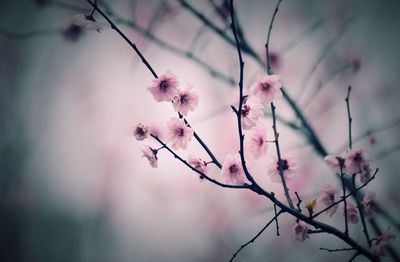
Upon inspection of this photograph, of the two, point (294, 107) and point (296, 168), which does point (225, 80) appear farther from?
point (296, 168)

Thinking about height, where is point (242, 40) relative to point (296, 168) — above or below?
above

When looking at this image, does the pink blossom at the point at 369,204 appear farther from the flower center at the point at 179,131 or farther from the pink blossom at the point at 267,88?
the flower center at the point at 179,131

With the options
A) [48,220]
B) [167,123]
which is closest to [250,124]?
[167,123]

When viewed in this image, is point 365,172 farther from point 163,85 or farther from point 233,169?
point 163,85

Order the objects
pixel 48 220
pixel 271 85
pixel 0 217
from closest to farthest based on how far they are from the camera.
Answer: pixel 271 85 → pixel 0 217 → pixel 48 220

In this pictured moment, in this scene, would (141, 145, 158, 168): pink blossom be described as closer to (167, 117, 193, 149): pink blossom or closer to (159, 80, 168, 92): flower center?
(167, 117, 193, 149): pink blossom

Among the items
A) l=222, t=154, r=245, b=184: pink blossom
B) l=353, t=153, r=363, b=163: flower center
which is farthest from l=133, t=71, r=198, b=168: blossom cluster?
l=353, t=153, r=363, b=163: flower center
